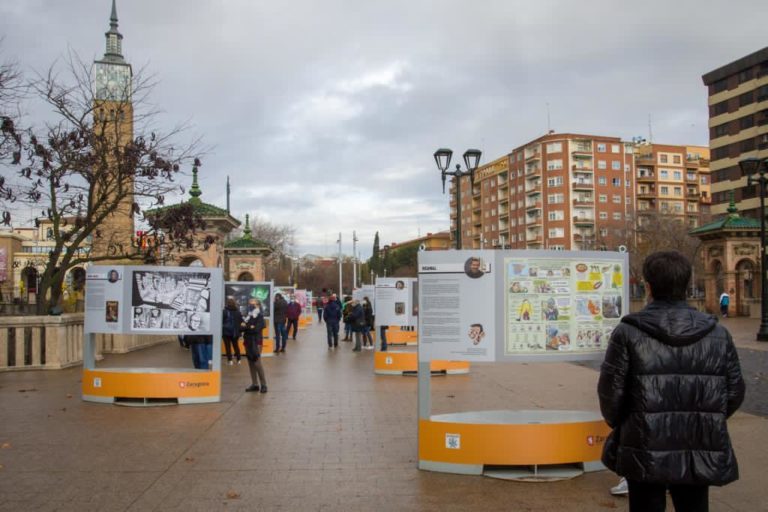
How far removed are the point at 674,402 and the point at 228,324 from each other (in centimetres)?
1440

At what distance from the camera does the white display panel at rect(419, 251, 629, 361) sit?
6.74 m

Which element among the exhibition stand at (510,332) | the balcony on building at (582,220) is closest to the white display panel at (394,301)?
the exhibition stand at (510,332)

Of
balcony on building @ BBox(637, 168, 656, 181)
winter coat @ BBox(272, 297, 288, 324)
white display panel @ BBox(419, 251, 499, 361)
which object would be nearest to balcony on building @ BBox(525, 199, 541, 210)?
balcony on building @ BBox(637, 168, 656, 181)

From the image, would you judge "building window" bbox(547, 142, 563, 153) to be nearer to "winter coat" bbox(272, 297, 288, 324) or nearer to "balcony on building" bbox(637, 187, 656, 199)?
"balcony on building" bbox(637, 187, 656, 199)

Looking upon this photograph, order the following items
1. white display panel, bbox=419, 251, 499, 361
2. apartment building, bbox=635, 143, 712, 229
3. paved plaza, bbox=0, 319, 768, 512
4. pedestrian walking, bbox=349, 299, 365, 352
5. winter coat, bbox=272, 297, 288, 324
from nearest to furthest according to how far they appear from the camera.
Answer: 1. paved plaza, bbox=0, 319, 768, 512
2. white display panel, bbox=419, 251, 499, 361
3. winter coat, bbox=272, 297, 288, 324
4. pedestrian walking, bbox=349, 299, 365, 352
5. apartment building, bbox=635, 143, 712, 229

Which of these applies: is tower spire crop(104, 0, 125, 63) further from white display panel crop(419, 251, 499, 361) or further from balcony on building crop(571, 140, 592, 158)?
balcony on building crop(571, 140, 592, 158)

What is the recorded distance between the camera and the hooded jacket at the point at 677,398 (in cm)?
347

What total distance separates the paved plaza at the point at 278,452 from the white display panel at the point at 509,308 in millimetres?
1181

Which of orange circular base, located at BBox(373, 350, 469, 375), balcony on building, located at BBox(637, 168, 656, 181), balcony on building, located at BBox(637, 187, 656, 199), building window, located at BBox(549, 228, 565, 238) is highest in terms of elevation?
balcony on building, located at BBox(637, 168, 656, 181)

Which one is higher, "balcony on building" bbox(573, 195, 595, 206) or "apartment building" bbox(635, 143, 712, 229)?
"apartment building" bbox(635, 143, 712, 229)

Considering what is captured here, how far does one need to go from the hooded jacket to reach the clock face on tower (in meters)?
17.2

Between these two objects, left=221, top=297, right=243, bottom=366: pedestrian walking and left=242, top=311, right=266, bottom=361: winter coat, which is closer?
left=242, top=311, right=266, bottom=361: winter coat

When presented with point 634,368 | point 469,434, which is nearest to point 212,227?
point 469,434

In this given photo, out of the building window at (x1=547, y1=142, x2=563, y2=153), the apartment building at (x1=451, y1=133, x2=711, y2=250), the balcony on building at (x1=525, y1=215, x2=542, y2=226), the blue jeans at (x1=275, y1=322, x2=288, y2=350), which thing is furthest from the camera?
the balcony on building at (x1=525, y1=215, x2=542, y2=226)
